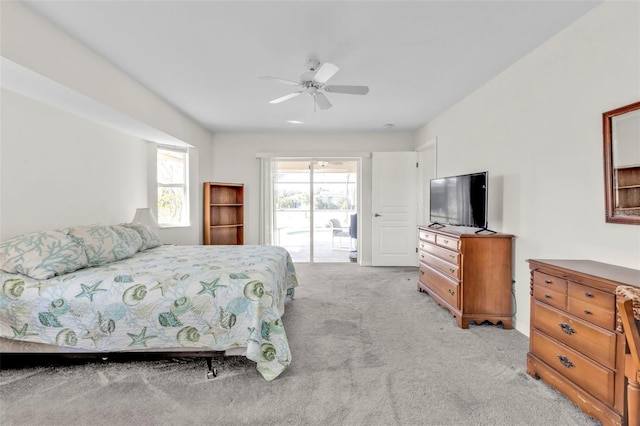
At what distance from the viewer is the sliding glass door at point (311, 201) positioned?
5762mm

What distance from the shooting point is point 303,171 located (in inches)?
227

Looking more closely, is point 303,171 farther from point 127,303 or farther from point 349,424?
point 349,424

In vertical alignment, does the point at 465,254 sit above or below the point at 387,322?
above

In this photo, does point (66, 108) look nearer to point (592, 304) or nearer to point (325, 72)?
point (325, 72)

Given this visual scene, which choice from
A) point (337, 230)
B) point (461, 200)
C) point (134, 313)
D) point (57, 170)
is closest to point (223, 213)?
point (337, 230)

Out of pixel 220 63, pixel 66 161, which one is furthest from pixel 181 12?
pixel 66 161

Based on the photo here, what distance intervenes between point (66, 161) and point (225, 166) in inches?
111

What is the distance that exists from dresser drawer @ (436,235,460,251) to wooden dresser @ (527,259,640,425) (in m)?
0.91

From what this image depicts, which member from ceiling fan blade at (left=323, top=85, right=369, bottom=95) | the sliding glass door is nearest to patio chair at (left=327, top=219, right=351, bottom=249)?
the sliding glass door

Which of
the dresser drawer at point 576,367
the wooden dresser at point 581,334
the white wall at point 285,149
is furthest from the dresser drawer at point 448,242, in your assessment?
the white wall at point 285,149

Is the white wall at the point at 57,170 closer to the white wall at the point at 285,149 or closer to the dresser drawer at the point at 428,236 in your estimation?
the white wall at the point at 285,149

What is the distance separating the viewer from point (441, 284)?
10.7ft

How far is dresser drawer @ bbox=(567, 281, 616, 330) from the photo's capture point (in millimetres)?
1482

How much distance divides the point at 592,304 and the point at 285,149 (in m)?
4.87
